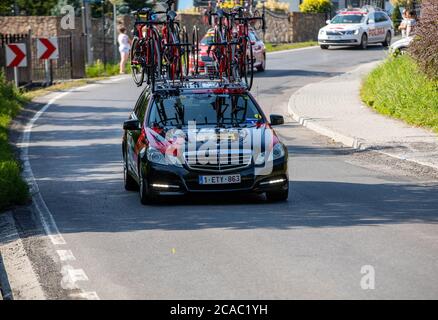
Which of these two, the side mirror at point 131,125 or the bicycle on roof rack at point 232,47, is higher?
the bicycle on roof rack at point 232,47

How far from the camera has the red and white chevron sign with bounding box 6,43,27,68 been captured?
3012cm

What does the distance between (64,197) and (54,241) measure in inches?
132

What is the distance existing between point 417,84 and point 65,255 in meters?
16.0

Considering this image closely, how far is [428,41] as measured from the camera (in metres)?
23.5

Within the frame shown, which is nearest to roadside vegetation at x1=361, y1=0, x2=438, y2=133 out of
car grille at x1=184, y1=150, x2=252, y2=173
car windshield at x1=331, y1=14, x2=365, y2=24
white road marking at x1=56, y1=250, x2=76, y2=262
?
car grille at x1=184, y1=150, x2=252, y2=173

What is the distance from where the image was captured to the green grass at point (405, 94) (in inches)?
916

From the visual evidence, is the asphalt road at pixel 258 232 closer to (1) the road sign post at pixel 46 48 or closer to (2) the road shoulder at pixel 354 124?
(2) the road shoulder at pixel 354 124

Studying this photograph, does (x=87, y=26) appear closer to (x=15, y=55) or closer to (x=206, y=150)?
(x=15, y=55)

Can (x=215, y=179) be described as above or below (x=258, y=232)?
above

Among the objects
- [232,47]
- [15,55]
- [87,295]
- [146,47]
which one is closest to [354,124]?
[232,47]

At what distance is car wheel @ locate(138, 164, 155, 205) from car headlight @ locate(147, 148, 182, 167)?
0.26m

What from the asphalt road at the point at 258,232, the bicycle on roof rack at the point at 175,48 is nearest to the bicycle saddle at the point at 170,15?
the bicycle on roof rack at the point at 175,48

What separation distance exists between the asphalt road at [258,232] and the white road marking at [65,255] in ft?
0.18

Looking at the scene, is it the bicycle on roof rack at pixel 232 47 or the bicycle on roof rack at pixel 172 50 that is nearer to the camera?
the bicycle on roof rack at pixel 172 50
